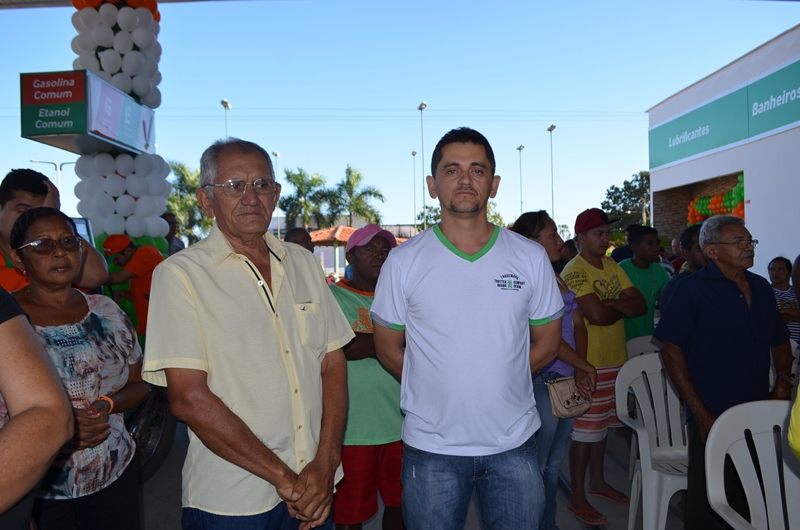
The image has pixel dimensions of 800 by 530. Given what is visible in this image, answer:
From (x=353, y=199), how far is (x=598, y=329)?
35.2 meters

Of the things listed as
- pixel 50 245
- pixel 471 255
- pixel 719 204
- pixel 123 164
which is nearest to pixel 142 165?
pixel 123 164

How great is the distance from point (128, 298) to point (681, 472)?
474 cm

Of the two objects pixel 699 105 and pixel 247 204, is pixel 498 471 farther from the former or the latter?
pixel 699 105

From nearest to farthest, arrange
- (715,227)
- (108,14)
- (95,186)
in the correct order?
(715,227), (95,186), (108,14)

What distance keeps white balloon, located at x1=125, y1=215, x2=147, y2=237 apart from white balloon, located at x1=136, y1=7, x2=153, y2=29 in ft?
8.61

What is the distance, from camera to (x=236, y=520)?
5.86 ft

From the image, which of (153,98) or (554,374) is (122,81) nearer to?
(153,98)

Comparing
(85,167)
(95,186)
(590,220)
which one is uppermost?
(85,167)

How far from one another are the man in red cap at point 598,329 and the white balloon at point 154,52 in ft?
21.8

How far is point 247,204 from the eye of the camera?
1942 mm

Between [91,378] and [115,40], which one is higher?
[115,40]

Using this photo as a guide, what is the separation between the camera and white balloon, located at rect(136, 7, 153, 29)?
7.92m

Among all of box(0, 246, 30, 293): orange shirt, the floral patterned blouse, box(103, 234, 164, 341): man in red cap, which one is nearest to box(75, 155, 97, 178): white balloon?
box(103, 234, 164, 341): man in red cap

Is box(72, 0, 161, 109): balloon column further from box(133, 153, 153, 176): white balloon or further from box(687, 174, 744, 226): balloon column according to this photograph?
box(687, 174, 744, 226): balloon column
